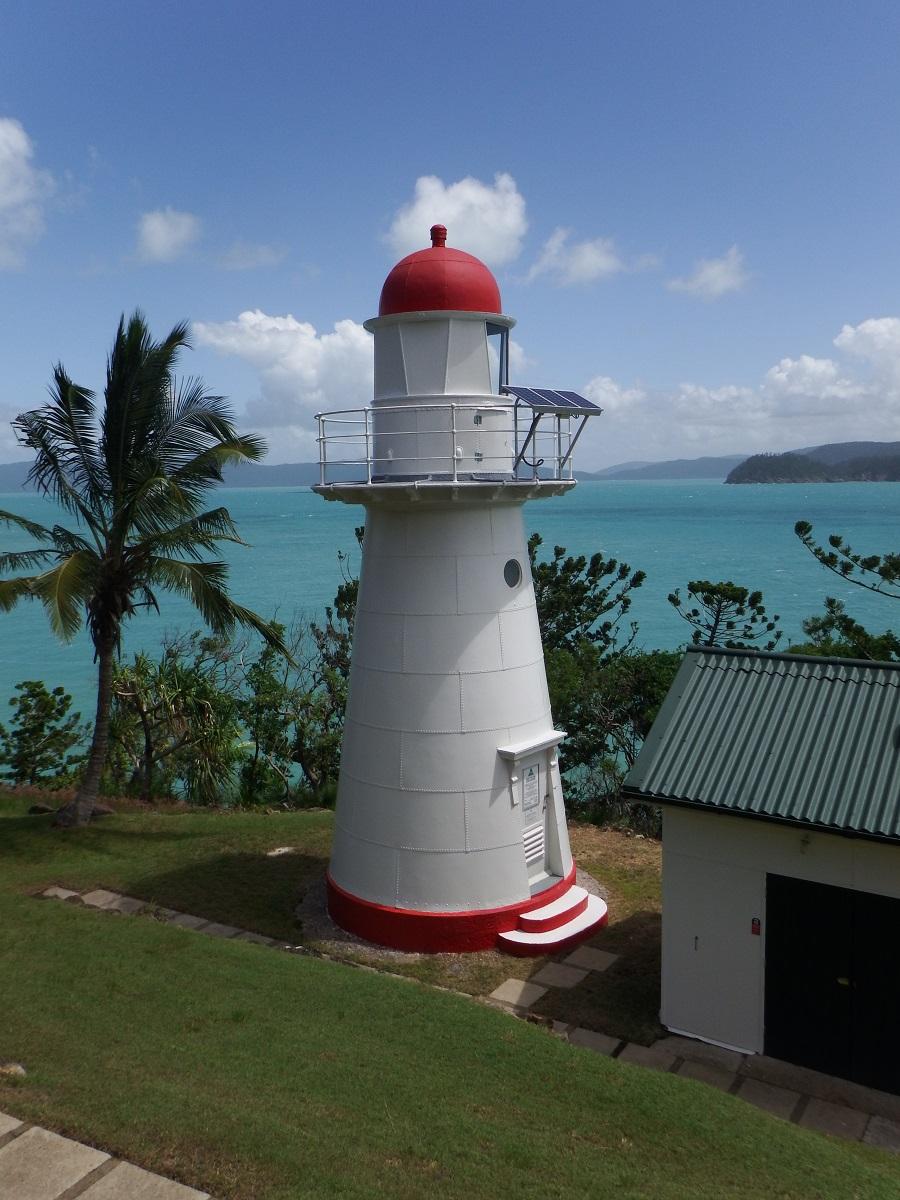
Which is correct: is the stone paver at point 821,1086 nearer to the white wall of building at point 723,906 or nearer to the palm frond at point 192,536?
the white wall of building at point 723,906

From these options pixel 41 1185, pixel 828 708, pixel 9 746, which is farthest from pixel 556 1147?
pixel 9 746

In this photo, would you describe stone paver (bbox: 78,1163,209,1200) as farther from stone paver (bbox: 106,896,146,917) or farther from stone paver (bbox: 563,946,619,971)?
stone paver (bbox: 106,896,146,917)

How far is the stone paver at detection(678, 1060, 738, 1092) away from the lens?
8969mm

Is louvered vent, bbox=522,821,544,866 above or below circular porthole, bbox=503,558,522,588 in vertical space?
below

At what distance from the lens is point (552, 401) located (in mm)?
11750

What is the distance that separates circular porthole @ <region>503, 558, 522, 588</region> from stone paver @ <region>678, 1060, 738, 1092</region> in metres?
5.82

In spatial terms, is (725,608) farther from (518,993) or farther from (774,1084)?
(774,1084)

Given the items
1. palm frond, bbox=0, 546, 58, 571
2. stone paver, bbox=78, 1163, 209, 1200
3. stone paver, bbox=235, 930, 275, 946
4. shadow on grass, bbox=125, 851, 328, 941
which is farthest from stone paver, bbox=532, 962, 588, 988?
palm frond, bbox=0, 546, 58, 571

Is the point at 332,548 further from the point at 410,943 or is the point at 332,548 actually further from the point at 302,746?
the point at 410,943

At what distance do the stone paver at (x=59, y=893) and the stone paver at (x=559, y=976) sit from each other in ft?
21.8

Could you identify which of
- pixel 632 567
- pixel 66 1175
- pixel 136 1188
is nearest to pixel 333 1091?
pixel 136 1188

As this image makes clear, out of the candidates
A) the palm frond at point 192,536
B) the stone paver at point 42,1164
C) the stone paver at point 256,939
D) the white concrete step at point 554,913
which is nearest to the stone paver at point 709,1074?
the white concrete step at point 554,913

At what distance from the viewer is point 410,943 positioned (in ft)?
38.9

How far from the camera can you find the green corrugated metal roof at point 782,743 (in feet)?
29.2
